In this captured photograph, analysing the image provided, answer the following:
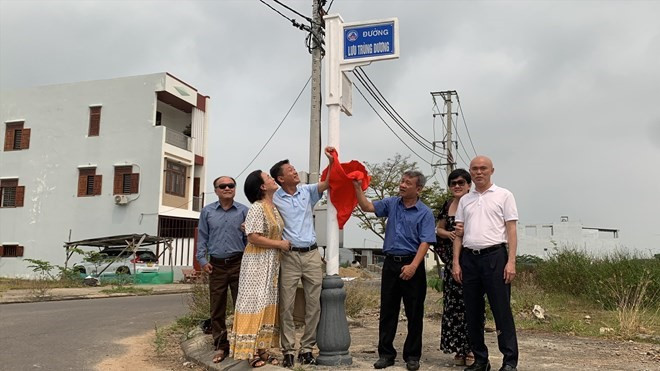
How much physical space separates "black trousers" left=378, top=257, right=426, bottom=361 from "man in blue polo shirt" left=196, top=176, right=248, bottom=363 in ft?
5.02

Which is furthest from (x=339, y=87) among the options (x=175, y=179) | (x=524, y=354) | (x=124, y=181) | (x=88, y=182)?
(x=88, y=182)

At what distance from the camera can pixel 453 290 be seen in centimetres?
512

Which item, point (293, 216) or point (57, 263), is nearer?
point (293, 216)

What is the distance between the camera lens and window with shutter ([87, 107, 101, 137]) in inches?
1061

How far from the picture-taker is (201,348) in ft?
20.7

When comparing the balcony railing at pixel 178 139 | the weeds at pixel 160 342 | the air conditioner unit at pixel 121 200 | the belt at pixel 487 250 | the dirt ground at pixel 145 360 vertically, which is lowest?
the dirt ground at pixel 145 360

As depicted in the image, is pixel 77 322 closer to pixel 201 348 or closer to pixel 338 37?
pixel 201 348

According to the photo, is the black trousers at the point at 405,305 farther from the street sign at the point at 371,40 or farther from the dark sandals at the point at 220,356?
the street sign at the point at 371,40

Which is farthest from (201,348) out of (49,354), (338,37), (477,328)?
(338,37)

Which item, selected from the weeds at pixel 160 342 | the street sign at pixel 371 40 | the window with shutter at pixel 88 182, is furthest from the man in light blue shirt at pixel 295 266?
the window with shutter at pixel 88 182

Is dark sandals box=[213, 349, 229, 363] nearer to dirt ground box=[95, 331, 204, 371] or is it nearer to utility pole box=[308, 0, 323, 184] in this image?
dirt ground box=[95, 331, 204, 371]

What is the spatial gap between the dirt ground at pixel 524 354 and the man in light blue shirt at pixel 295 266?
0.28 m

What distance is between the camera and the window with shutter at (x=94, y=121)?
2695cm

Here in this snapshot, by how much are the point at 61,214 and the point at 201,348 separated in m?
23.7
